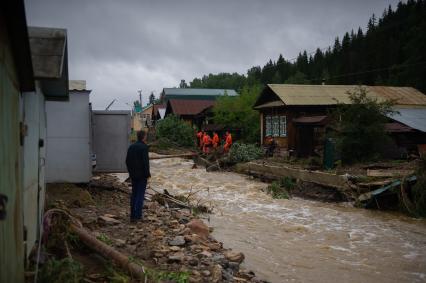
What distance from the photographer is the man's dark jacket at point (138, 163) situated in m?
7.50

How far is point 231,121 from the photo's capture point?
31500 mm

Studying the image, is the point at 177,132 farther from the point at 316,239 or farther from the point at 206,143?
the point at 316,239

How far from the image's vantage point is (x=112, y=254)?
4.86 metres

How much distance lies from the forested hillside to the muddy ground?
38.8 meters

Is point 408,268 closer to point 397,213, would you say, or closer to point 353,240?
point 353,240

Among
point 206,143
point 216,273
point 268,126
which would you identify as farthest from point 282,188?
point 268,126

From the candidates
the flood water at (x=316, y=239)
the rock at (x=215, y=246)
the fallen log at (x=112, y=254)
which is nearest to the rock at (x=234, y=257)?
the rock at (x=215, y=246)

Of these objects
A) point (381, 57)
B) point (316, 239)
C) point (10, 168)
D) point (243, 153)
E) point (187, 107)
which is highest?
point (381, 57)

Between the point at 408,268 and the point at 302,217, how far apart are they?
4215 millimetres

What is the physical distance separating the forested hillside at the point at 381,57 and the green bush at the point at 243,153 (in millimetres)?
25552

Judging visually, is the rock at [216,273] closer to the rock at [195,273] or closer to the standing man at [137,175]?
the rock at [195,273]

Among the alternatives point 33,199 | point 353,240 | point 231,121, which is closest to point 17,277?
point 33,199

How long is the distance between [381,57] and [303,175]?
42897mm

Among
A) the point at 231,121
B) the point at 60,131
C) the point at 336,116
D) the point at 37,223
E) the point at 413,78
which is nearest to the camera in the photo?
the point at 37,223
